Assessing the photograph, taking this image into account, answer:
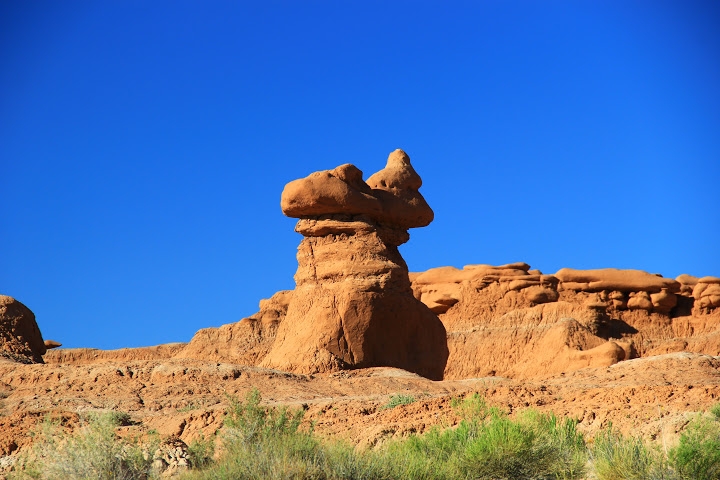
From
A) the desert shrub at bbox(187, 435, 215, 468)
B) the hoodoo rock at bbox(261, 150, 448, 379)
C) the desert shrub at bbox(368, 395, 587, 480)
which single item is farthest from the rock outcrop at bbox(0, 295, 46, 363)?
the desert shrub at bbox(368, 395, 587, 480)

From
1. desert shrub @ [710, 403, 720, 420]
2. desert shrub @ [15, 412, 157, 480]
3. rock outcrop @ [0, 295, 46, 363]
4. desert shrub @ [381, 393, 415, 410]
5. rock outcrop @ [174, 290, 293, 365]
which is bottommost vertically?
desert shrub @ [15, 412, 157, 480]

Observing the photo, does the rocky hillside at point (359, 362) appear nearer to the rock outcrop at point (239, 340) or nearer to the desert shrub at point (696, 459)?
the rock outcrop at point (239, 340)

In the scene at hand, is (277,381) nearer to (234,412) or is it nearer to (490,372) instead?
(234,412)

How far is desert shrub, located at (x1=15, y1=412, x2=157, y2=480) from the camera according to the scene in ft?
30.9

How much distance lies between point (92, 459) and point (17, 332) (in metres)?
13.4

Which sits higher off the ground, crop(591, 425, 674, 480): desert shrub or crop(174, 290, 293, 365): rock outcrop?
crop(174, 290, 293, 365): rock outcrop

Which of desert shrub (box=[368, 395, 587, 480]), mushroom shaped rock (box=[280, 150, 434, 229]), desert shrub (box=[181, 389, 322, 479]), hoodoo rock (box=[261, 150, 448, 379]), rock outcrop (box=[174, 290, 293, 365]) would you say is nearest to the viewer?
desert shrub (box=[181, 389, 322, 479])

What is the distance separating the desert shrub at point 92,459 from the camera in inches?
370

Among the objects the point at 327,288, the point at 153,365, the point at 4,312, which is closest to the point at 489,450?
the point at 153,365

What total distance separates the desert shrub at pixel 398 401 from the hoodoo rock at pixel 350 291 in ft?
16.0

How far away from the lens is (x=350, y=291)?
21828 mm

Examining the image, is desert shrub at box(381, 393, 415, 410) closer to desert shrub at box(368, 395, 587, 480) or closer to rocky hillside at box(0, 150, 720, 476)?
rocky hillside at box(0, 150, 720, 476)

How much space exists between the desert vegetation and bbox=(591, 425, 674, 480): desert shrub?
0.01 meters

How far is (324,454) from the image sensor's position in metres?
9.71
